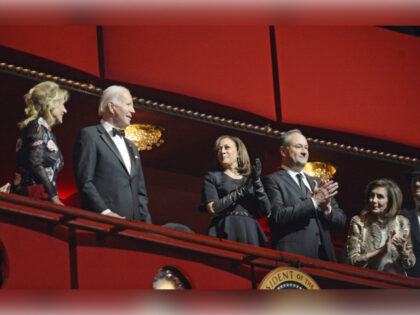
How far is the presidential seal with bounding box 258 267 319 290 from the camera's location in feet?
14.9

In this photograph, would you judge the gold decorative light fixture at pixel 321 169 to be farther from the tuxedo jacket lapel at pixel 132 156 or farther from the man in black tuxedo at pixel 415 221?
the tuxedo jacket lapel at pixel 132 156

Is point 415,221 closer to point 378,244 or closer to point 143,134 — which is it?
point 378,244

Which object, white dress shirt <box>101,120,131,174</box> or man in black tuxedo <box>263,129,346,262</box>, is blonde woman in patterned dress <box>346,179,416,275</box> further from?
white dress shirt <box>101,120,131,174</box>

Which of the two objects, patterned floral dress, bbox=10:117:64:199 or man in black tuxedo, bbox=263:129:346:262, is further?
man in black tuxedo, bbox=263:129:346:262

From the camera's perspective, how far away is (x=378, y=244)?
517 cm

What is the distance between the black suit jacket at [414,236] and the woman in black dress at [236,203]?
35.7 inches

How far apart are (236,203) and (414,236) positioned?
113cm

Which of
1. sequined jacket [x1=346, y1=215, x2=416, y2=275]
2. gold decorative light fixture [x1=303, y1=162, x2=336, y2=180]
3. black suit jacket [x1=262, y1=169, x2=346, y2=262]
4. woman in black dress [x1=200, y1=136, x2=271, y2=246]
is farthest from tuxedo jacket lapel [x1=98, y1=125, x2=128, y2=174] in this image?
gold decorative light fixture [x1=303, y1=162, x2=336, y2=180]

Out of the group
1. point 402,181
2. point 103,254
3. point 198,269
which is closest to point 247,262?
point 198,269

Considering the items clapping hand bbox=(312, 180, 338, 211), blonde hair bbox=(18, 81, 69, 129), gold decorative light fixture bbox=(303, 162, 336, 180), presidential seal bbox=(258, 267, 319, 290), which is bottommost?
presidential seal bbox=(258, 267, 319, 290)

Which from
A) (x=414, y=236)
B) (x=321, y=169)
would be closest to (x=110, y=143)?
(x=414, y=236)

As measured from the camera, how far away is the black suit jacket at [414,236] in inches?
207

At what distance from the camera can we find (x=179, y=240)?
175 inches

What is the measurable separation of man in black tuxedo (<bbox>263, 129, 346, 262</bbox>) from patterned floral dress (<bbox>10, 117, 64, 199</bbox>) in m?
1.21
